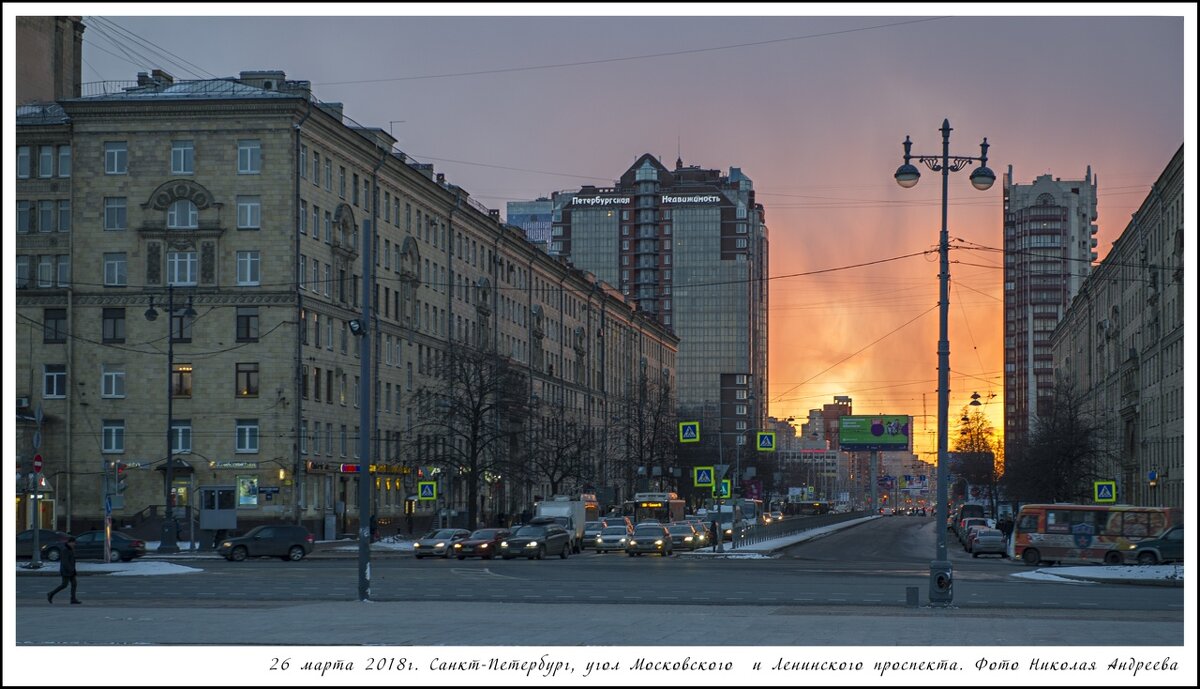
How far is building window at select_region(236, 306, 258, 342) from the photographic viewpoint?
74688 mm

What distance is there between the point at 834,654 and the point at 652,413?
97142 millimetres

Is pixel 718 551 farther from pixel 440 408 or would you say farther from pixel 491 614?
pixel 491 614

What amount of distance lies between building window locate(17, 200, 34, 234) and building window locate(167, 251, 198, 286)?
7.69 metres

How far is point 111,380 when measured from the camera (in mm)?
75062

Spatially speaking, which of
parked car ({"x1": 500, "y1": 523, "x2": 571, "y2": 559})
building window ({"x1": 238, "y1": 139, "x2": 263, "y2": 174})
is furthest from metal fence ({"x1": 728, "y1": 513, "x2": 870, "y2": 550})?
building window ({"x1": 238, "y1": 139, "x2": 263, "y2": 174})

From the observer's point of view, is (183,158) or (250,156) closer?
(183,158)

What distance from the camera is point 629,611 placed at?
28.5 metres

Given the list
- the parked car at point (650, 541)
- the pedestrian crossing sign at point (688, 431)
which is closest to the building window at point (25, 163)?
the pedestrian crossing sign at point (688, 431)

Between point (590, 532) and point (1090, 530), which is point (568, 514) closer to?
point (590, 532)

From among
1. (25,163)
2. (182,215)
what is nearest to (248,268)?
(182,215)

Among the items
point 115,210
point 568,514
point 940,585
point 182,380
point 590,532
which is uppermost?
point 115,210

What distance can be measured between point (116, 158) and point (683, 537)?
112 ft

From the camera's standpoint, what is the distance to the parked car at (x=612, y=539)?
6838 centimetres

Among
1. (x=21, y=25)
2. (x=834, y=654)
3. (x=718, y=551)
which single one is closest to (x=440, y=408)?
(x=718, y=551)
